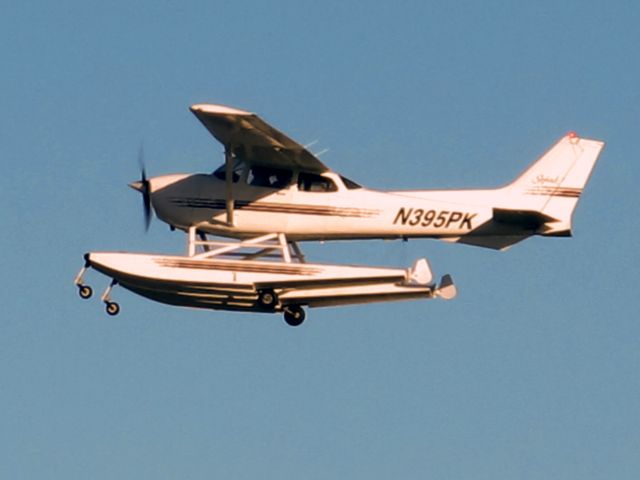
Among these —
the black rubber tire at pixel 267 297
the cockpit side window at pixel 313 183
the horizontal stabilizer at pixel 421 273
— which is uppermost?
the cockpit side window at pixel 313 183

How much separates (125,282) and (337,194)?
4.12 m

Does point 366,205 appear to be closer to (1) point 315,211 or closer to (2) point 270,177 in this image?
(1) point 315,211

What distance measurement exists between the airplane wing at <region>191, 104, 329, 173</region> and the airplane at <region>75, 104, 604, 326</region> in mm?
24

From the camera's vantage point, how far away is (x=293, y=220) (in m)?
30.8

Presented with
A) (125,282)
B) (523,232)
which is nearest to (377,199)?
(523,232)

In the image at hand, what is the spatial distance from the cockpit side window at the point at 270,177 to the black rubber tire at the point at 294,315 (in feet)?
7.35

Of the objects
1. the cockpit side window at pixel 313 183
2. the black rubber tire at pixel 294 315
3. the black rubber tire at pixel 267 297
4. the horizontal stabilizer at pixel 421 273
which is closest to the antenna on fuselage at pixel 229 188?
the cockpit side window at pixel 313 183

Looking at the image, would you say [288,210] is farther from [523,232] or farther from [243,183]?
[523,232]

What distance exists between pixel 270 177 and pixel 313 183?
2.63ft

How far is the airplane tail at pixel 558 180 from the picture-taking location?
30875 mm

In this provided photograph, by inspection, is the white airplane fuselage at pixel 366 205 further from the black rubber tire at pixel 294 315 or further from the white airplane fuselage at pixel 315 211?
the black rubber tire at pixel 294 315

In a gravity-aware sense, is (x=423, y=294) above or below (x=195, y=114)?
below

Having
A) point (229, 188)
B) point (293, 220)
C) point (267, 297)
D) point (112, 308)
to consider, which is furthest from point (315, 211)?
point (112, 308)

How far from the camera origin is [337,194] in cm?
3069
